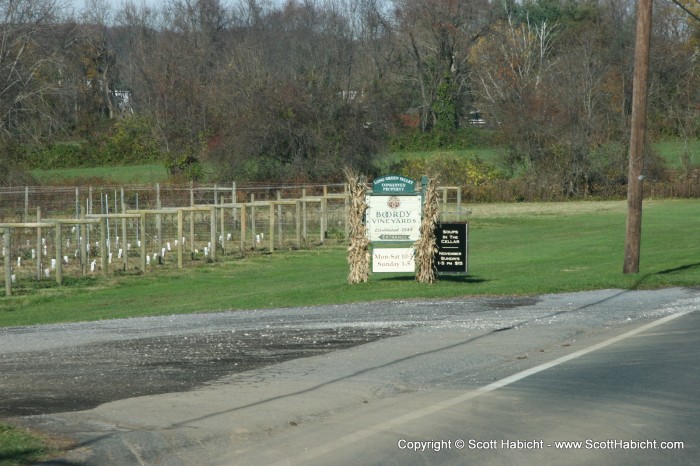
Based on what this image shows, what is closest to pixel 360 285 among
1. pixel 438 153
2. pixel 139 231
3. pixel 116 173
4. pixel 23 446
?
pixel 23 446

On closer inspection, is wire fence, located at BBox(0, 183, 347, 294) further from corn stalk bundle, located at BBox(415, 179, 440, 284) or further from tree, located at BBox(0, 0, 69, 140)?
corn stalk bundle, located at BBox(415, 179, 440, 284)

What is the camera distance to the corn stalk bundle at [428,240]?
70.7ft

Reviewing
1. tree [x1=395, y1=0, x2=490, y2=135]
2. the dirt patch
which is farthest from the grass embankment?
tree [x1=395, y1=0, x2=490, y2=135]

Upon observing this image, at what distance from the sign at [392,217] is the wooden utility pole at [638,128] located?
4.66 m

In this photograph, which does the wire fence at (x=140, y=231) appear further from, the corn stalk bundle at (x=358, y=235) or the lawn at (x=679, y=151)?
the lawn at (x=679, y=151)

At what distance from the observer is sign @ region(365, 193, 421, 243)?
869 inches

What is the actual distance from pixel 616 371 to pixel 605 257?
1883 cm

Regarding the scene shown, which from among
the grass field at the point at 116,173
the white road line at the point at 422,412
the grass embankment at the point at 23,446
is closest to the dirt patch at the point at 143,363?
the grass embankment at the point at 23,446

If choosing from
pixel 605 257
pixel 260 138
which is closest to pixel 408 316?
pixel 605 257

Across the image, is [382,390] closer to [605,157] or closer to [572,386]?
[572,386]

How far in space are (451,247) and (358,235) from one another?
2.06 metres

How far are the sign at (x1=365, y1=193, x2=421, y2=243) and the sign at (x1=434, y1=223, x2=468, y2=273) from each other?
0.61 meters

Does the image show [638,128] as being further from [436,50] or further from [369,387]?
[436,50]

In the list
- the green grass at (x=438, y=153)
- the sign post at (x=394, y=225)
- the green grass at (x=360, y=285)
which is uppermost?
the green grass at (x=438, y=153)
